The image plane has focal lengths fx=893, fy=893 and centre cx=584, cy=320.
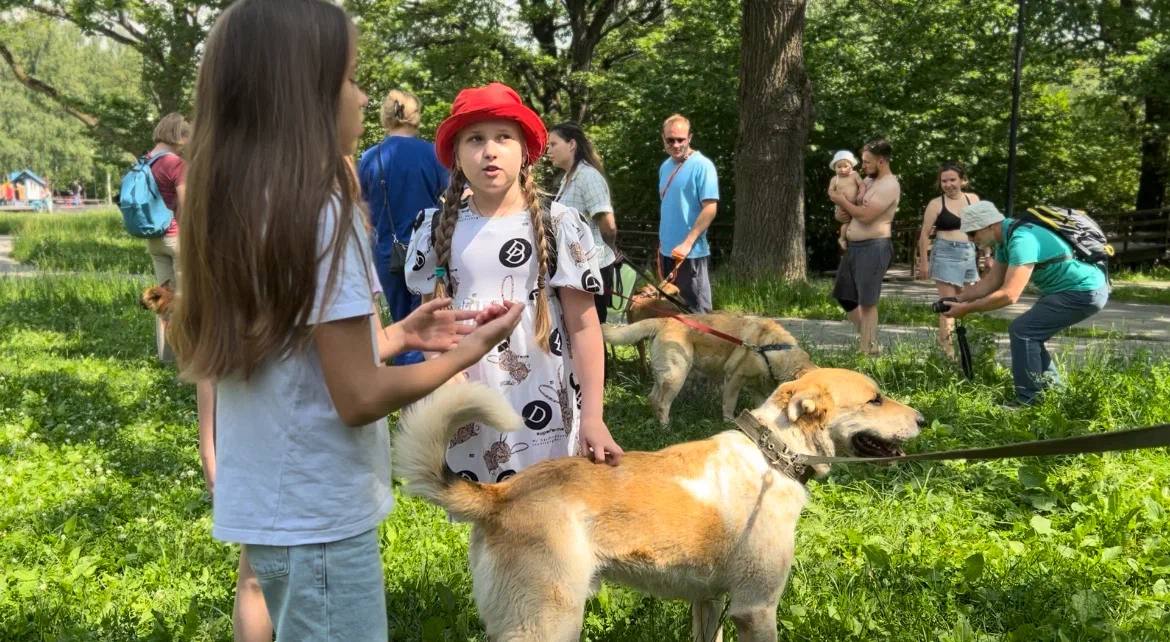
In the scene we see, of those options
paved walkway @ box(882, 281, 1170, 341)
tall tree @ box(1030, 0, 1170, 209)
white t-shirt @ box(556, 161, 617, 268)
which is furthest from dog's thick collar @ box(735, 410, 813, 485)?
tall tree @ box(1030, 0, 1170, 209)

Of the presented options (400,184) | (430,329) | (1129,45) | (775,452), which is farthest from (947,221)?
(1129,45)

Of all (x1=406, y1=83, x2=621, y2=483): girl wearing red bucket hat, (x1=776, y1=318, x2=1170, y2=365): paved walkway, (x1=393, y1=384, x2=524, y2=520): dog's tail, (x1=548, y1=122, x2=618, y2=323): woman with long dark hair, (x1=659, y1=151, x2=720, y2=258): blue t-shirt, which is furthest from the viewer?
(x1=659, y1=151, x2=720, y2=258): blue t-shirt

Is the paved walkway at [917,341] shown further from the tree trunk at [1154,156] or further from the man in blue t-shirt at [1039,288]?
the tree trunk at [1154,156]

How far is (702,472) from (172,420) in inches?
194

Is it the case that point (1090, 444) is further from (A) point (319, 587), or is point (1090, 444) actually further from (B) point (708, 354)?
(B) point (708, 354)

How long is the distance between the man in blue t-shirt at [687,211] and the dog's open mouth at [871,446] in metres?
4.14

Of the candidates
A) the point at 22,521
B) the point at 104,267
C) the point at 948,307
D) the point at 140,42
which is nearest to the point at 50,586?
the point at 22,521

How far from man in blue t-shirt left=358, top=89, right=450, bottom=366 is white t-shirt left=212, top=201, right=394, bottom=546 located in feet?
12.7

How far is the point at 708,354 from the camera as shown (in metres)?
6.65

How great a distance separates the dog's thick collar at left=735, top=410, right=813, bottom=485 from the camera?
2.95 meters

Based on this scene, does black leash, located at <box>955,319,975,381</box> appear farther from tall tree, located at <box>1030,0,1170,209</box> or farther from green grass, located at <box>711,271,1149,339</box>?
tall tree, located at <box>1030,0,1170,209</box>

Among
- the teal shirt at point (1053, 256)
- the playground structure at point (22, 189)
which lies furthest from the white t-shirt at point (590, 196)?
the playground structure at point (22, 189)

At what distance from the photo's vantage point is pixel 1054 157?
21672mm

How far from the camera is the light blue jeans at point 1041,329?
593 centimetres
